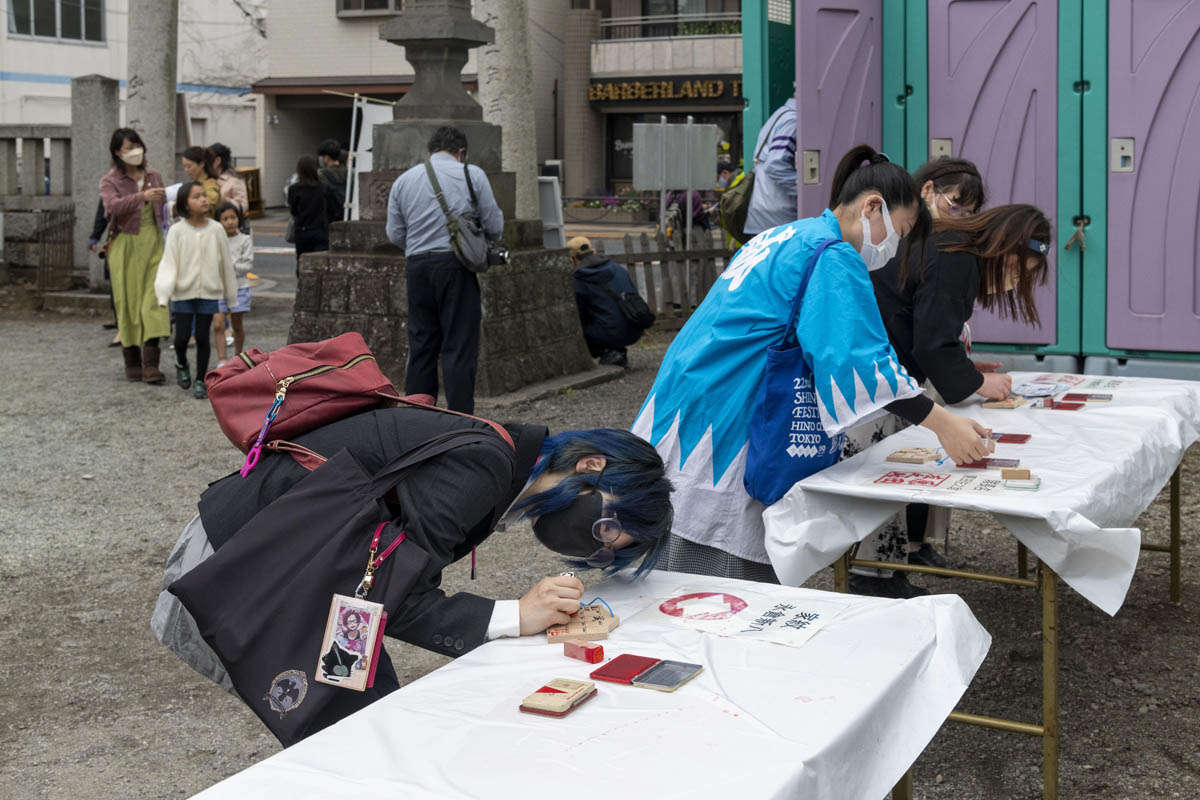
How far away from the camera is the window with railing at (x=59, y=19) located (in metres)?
26.6

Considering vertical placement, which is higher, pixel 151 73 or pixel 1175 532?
pixel 151 73

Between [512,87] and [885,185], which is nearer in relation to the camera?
[885,185]

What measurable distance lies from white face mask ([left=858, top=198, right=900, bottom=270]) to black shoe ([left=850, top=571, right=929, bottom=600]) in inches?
52.8

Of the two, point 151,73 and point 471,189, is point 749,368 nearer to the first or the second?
point 471,189

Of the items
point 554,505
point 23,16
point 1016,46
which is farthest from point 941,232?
point 23,16

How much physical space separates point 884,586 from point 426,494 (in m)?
2.53

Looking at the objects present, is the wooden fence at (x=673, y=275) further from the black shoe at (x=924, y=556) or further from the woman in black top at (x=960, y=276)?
the woman in black top at (x=960, y=276)

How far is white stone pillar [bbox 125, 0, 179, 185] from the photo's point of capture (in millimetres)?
11953

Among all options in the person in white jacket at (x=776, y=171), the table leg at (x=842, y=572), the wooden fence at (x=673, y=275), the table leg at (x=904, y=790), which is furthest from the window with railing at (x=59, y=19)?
the table leg at (x=904, y=790)

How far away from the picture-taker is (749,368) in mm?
3258

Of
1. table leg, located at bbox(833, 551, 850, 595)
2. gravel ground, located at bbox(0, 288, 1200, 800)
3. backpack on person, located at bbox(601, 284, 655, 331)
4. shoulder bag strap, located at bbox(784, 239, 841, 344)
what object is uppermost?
shoulder bag strap, located at bbox(784, 239, 841, 344)

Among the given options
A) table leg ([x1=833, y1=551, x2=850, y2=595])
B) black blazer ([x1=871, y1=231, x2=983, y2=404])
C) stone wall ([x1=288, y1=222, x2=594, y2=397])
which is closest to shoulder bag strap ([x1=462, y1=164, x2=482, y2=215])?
stone wall ([x1=288, y1=222, x2=594, y2=397])

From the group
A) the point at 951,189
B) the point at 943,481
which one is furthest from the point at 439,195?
the point at 943,481

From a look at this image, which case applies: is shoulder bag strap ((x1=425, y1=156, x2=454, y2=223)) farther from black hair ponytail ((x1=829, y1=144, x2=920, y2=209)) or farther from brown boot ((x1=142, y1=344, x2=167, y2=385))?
black hair ponytail ((x1=829, y1=144, x2=920, y2=209))
